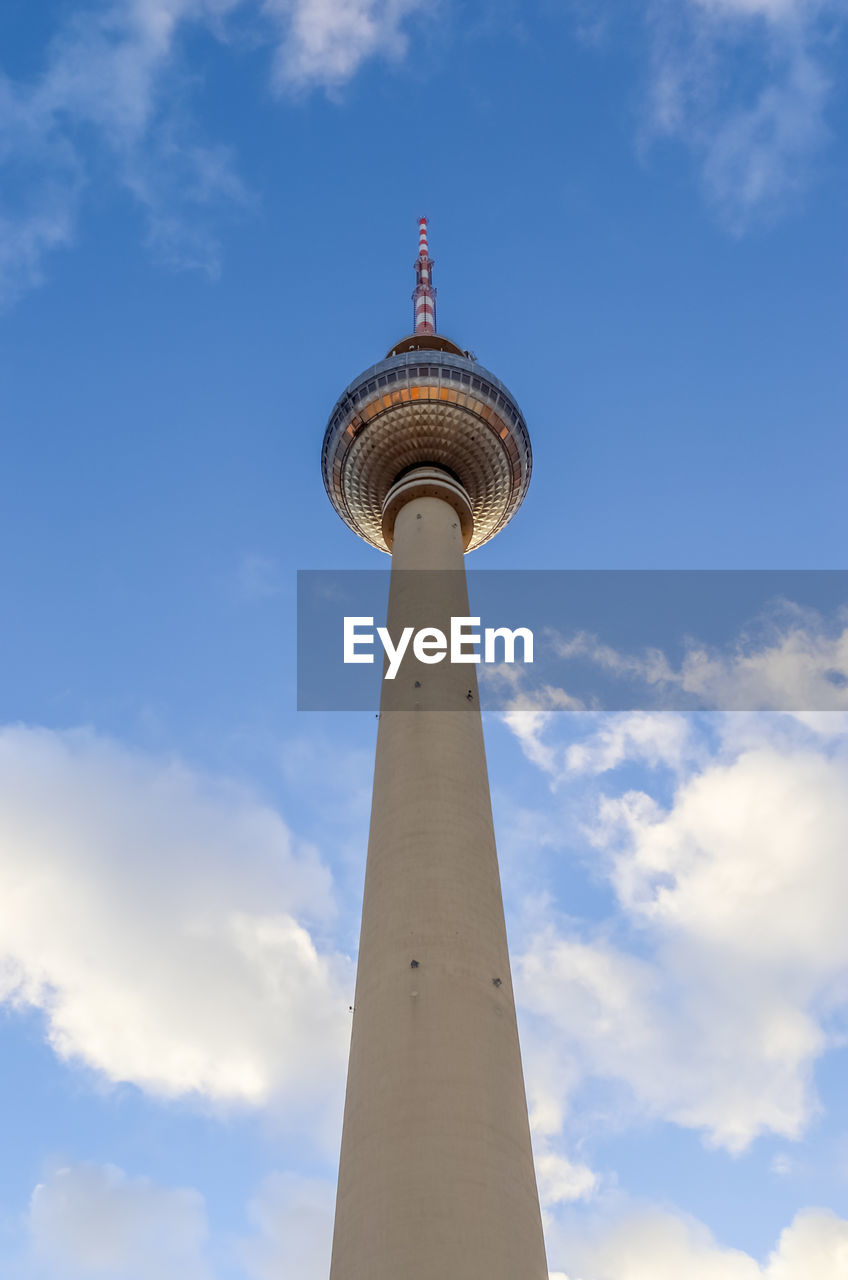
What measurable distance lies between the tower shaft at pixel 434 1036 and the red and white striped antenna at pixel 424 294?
2807cm

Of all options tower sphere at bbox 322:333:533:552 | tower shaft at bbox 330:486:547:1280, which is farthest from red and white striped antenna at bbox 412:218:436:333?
tower shaft at bbox 330:486:547:1280

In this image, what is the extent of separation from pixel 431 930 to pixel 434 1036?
3836mm

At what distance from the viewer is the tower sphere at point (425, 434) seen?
5806 cm

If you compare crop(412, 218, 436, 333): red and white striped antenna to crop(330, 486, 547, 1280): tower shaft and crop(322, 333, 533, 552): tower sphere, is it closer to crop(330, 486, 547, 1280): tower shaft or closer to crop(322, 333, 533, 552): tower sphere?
crop(322, 333, 533, 552): tower sphere

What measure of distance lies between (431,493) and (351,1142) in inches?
1249

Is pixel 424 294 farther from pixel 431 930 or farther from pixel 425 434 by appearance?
pixel 431 930

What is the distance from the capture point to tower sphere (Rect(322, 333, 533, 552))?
5806cm

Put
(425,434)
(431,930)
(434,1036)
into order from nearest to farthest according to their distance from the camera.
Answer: (434,1036), (431,930), (425,434)

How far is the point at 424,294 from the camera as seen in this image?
69.9 meters

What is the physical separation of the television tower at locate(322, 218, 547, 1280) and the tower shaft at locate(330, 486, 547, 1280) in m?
0.05

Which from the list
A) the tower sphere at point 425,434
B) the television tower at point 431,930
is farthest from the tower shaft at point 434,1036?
the tower sphere at point 425,434

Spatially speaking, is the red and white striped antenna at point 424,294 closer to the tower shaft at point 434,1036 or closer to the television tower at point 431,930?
the television tower at point 431,930

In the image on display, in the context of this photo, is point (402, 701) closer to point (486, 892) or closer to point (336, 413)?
point (486, 892)

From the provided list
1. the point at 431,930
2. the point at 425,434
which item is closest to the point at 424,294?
the point at 425,434
